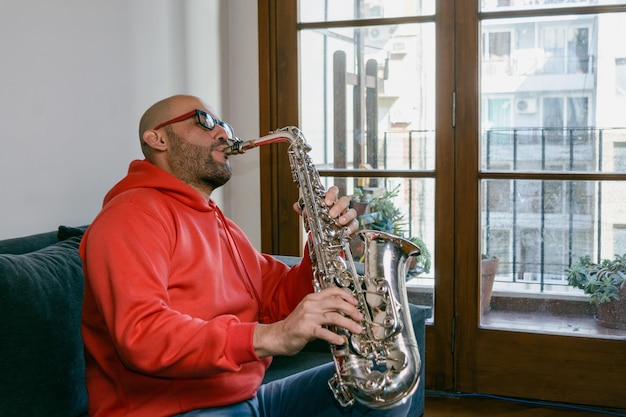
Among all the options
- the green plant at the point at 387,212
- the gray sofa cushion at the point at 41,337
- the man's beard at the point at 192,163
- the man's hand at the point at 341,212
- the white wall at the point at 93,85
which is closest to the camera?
the gray sofa cushion at the point at 41,337

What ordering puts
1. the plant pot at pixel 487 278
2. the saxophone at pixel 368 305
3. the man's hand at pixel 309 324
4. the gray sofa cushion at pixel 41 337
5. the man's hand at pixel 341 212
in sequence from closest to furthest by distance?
the man's hand at pixel 309 324 → the saxophone at pixel 368 305 → the gray sofa cushion at pixel 41 337 → the man's hand at pixel 341 212 → the plant pot at pixel 487 278

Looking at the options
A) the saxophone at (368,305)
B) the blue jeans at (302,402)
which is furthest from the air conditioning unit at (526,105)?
the blue jeans at (302,402)

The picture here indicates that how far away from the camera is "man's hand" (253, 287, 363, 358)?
150 cm

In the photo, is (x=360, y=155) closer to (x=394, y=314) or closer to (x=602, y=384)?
(x=602, y=384)

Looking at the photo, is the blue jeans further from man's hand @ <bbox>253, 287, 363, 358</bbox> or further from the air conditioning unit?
the air conditioning unit

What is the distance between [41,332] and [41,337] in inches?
0.5

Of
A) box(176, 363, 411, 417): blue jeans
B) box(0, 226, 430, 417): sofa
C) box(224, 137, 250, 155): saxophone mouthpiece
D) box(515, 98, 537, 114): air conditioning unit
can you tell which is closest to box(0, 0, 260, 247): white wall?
box(0, 226, 430, 417): sofa

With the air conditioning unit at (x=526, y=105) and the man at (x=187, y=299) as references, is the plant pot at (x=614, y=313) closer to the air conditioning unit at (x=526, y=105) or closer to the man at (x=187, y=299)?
the air conditioning unit at (x=526, y=105)

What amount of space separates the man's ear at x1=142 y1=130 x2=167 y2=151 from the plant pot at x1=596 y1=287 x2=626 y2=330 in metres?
1.98

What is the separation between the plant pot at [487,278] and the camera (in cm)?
327

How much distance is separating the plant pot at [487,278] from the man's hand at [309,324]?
6.00ft

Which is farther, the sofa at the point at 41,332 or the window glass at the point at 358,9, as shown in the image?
the window glass at the point at 358,9

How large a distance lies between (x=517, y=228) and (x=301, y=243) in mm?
968

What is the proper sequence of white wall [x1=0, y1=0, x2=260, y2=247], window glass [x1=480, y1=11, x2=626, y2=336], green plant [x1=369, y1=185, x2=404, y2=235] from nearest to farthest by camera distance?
white wall [x1=0, y1=0, x2=260, y2=247], window glass [x1=480, y1=11, x2=626, y2=336], green plant [x1=369, y1=185, x2=404, y2=235]
